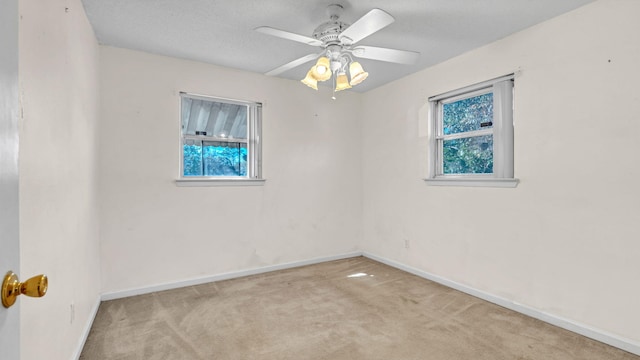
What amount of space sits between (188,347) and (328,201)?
8.22ft

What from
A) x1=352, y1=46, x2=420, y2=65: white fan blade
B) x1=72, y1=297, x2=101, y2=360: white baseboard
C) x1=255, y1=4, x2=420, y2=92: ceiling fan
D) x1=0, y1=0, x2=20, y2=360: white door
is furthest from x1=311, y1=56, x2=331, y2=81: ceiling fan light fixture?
x1=72, y1=297, x2=101, y2=360: white baseboard

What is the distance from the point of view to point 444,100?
11.2ft

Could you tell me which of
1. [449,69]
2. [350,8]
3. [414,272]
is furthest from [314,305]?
[449,69]

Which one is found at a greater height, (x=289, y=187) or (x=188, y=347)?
(x=289, y=187)

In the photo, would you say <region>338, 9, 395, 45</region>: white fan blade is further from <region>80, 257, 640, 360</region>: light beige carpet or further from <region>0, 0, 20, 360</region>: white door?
<region>80, 257, 640, 360</region>: light beige carpet

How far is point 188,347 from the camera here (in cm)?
214

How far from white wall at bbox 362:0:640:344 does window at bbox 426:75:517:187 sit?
3.6 inches

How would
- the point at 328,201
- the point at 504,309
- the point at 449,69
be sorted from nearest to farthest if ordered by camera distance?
the point at 504,309, the point at 449,69, the point at 328,201

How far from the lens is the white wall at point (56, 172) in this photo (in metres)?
1.26

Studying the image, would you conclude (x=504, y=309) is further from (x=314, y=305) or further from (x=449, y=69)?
(x=449, y=69)

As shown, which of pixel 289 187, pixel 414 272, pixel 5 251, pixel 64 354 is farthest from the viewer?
pixel 289 187

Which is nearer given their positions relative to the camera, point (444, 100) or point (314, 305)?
point (314, 305)

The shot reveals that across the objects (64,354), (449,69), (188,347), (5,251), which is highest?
(449,69)

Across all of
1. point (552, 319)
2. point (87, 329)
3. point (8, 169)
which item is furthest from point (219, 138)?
point (552, 319)
